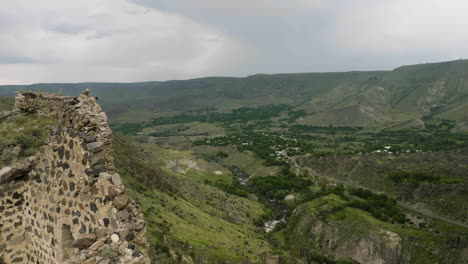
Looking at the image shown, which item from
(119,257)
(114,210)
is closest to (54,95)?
(114,210)

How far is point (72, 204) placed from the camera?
31.7 ft

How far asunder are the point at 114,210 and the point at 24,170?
5763 mm

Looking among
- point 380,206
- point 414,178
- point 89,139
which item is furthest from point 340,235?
point 89,139

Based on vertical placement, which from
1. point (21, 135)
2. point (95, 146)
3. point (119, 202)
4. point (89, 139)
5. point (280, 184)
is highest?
point (89, 139)

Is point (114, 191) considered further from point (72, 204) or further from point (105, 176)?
point (72, 204)

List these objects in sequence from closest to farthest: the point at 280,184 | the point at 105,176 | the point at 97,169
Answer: the point at 105,176, the point at 97,169, the point at 280,184

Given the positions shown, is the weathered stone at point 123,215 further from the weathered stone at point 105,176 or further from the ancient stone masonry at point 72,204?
the weathered stone at point 105,176

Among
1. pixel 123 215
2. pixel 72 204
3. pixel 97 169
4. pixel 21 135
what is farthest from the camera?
pixel 21 135

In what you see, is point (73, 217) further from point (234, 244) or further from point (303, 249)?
point (303, 249)

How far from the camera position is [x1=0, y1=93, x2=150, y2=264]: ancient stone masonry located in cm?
823

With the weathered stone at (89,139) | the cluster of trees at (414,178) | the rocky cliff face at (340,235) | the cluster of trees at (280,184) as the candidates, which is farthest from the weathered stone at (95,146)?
the cluster of trees at (280,184)

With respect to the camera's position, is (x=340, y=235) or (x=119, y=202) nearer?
(x=119, y=202)

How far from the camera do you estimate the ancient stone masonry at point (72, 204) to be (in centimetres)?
823

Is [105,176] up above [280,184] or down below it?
above
